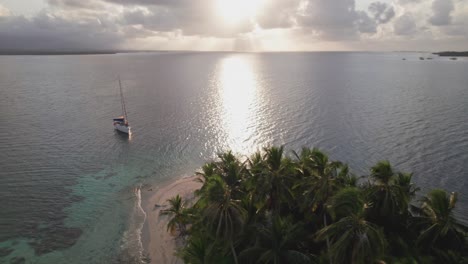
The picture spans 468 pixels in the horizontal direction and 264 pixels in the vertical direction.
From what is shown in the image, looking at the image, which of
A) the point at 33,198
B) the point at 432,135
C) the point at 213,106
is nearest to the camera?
the point at 33,198

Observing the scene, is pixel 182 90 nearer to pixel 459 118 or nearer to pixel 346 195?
pixel 459 118

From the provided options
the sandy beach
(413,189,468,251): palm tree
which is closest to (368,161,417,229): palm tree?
(413,189,468,251): palm tree

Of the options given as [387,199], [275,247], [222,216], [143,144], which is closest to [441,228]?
[387,199]

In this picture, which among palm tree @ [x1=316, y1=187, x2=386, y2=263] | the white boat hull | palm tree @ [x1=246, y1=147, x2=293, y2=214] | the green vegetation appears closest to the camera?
palm tree @ [x1=316, y1=187, x2=386, y2=263]

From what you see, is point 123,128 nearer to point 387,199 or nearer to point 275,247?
point 275,247

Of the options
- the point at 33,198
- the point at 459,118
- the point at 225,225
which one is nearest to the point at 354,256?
the point at 225,225

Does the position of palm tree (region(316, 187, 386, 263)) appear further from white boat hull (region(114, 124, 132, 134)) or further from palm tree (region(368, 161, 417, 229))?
white boat hull (region(114, 124, 132, 134))
